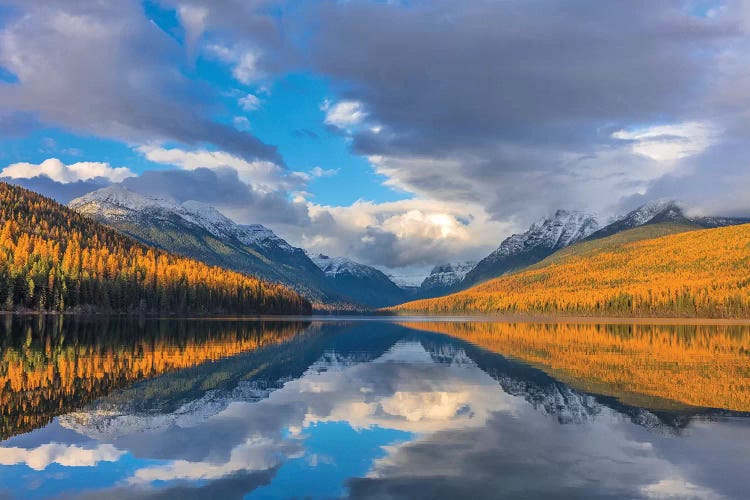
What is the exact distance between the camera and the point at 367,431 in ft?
92.3

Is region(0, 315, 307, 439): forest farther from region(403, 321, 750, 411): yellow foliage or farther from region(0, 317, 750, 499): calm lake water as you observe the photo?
region(403, 321, 750, 411): yellow foliage

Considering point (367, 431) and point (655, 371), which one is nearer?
point (367, 431)

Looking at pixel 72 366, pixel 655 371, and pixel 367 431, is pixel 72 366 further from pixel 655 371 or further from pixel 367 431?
pixel 655 371

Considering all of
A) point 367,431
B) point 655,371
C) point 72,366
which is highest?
point 72,366

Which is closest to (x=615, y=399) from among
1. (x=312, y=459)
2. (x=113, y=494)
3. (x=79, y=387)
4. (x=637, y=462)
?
(x=637, y=462)

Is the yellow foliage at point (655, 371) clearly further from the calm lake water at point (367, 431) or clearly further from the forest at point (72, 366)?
the forest at point (72, 366)

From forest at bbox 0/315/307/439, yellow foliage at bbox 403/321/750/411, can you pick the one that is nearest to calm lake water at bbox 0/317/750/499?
forest at bbox 0/315/307/439

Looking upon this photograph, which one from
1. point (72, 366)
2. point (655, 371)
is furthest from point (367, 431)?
point (655, 371)

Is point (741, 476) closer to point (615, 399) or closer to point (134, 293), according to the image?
point (615, 399)

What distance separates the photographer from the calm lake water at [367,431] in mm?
19594

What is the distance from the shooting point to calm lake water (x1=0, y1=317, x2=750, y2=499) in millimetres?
19594

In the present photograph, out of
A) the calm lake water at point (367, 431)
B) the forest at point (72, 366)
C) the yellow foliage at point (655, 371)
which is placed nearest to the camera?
the calm lake water at point (367, 431)

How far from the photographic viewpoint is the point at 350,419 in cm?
3109

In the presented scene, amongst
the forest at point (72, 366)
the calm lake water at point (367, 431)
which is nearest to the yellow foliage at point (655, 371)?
the calm lake water at point (367, 431)
